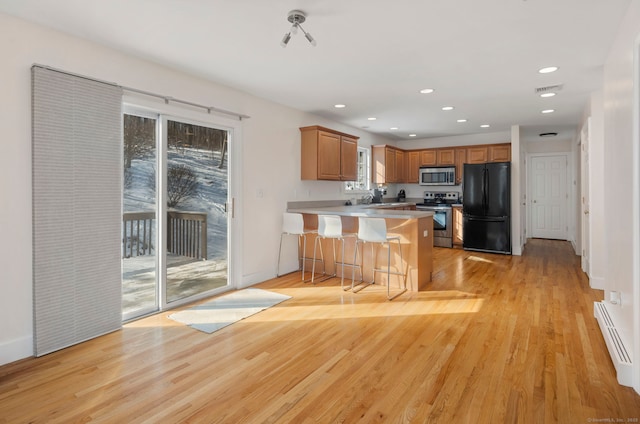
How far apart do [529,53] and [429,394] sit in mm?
2995

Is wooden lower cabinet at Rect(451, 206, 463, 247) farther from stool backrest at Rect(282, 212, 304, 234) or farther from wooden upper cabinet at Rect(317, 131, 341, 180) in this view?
stool backrest at Rect(282, 212, 304, 234)

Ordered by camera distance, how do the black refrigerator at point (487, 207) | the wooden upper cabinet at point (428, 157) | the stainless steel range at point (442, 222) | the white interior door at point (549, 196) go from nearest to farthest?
the black refrigerator at point (487, 207)
the stainless steel range at point (442, 222)
the wooden upper cabinet at point (428, 157)
the white interior door at point (549, 196)

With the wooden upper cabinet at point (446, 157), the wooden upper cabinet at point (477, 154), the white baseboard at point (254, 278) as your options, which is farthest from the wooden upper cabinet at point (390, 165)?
the white baseboard at point (254, 278)

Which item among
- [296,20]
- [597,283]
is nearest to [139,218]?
[296,20]

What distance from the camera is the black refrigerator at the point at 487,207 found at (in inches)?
253

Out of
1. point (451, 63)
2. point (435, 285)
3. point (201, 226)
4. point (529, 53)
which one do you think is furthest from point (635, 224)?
point (201, 226)

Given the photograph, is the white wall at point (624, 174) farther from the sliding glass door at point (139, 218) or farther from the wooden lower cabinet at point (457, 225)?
the wooden lower cabinet at point (457, 225)

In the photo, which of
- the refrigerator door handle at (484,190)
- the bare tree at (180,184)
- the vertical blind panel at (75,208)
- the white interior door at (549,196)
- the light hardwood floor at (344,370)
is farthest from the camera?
the white interior door at (549,196)

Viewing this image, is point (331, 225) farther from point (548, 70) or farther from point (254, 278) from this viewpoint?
point (548, 70)

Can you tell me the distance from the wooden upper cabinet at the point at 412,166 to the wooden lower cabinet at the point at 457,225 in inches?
48.7

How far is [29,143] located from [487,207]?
22.0ft

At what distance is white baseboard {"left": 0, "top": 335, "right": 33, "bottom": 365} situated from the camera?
2.44 m

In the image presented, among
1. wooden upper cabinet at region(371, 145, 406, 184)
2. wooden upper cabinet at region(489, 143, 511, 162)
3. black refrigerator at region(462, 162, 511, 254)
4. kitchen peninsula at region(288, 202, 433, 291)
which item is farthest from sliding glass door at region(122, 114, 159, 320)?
wooden upper cabinet at region(489, 143, 511, 162)

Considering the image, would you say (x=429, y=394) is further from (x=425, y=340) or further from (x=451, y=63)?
(x=451, y=63)
